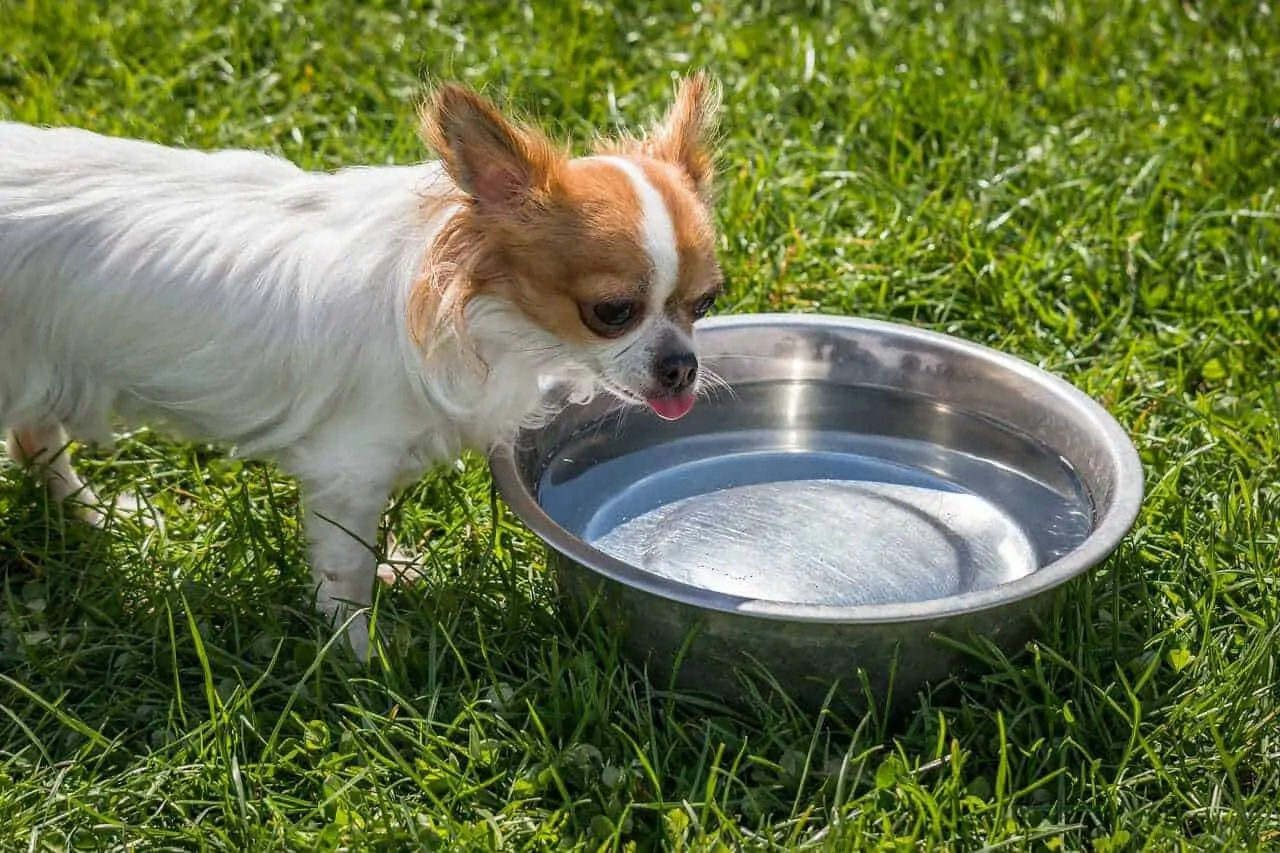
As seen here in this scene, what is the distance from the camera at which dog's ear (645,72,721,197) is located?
3156 millimetres

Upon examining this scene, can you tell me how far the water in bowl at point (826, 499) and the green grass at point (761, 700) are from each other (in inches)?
8.2

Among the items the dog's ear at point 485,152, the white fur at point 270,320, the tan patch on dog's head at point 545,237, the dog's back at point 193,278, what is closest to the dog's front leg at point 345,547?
the white fur at point 270,320

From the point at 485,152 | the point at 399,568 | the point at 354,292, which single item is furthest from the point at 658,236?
the point at 399,568

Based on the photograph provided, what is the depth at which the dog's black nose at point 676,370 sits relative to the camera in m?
2.95

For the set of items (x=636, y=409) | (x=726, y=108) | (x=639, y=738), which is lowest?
(x=639, y=738)

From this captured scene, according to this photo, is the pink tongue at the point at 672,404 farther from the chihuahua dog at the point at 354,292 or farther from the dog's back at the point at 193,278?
the dog's back at the point at 193,278

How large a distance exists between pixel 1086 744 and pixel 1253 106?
3.01m

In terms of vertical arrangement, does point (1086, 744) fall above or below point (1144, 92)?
below

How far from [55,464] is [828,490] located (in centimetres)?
180

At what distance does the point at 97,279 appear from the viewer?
3035mm

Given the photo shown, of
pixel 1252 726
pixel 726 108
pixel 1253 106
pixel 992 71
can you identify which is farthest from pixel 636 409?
pixel 1253 106

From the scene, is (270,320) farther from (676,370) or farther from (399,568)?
(676,370)

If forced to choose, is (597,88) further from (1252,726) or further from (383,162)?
(1252,726)

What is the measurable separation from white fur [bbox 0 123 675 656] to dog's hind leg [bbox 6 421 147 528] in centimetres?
36
